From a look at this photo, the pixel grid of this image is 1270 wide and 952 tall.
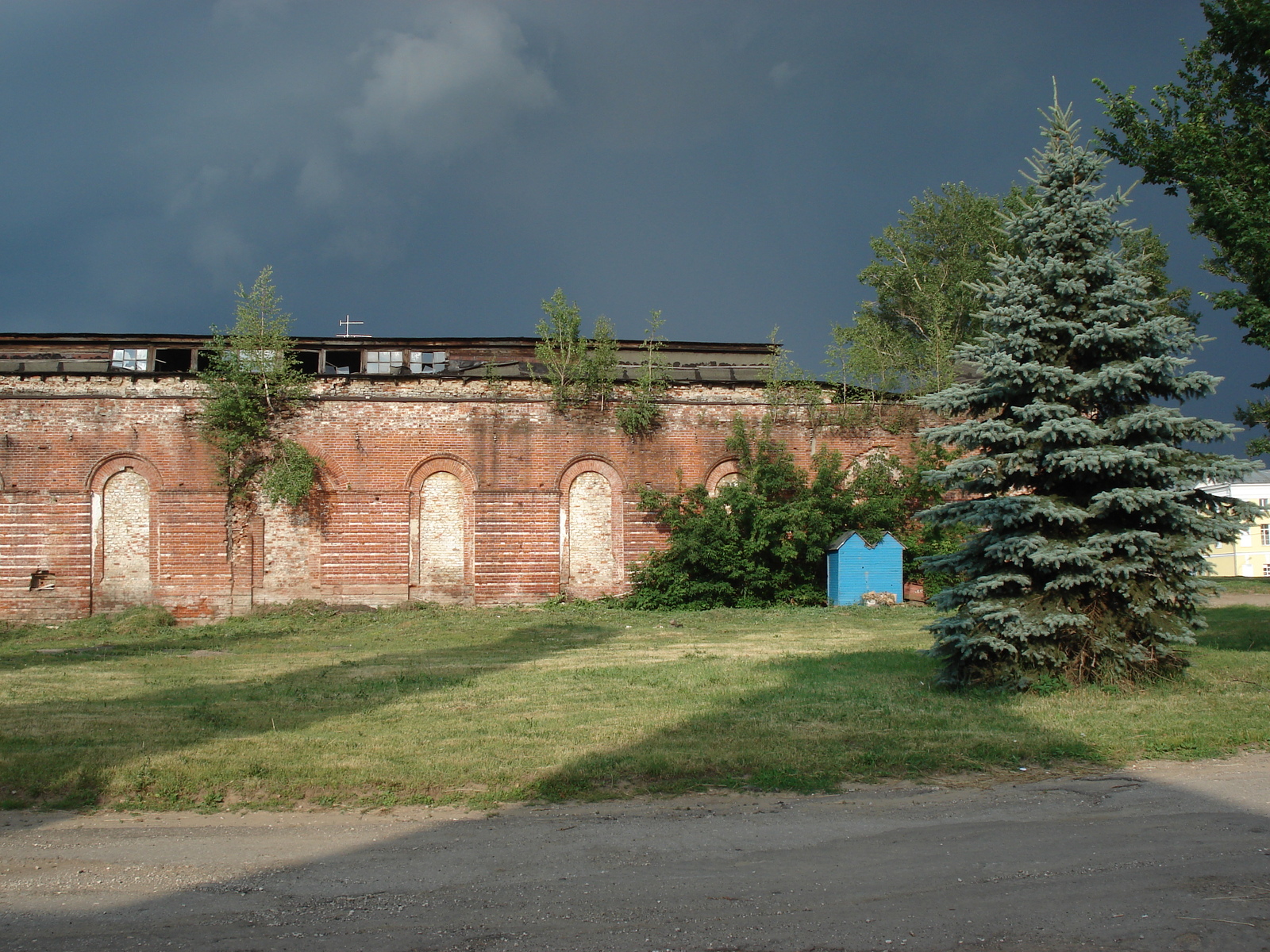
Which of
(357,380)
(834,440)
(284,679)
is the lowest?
(284,679)

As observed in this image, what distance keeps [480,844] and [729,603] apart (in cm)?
1631

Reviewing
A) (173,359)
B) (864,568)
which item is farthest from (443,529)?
(173,359)

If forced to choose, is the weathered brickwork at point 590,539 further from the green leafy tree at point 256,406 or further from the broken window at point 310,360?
the broken window at point 310,360

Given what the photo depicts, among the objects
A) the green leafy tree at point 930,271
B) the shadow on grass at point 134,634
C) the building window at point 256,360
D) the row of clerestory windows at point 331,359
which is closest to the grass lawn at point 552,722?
the shadow on grass at point 134,634

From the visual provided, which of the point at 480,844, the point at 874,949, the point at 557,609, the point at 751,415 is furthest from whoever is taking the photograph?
the point at 751,415

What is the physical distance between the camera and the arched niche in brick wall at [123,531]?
67.4 ft

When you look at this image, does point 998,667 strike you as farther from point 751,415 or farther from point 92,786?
point 751,415

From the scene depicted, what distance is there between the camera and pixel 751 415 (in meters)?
22.3

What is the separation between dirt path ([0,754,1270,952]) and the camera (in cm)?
404

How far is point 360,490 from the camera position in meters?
21.0

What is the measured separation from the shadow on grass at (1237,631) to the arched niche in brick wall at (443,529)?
1490 centimetres

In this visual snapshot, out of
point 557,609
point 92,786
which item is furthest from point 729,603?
point 92,786

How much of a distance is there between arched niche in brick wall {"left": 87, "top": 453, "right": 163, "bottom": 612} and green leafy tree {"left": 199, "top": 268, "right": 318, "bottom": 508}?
72.9 inches

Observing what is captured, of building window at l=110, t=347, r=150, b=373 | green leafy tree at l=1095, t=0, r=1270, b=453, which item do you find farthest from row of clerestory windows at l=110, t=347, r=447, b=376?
green leafy tree at l=1095, t=0, r=1270, b=453
